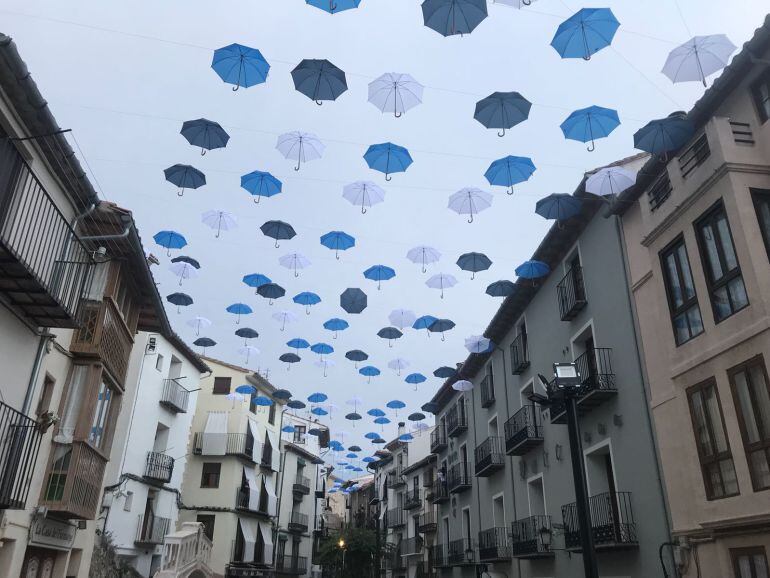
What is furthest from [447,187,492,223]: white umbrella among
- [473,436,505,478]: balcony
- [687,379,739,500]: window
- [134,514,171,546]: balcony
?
[134,514,171,546]: balcony

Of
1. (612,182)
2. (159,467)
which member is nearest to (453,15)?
(612,182)

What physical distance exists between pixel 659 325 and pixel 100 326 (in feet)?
36.4

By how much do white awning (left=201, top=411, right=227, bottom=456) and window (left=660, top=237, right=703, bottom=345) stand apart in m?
28.9

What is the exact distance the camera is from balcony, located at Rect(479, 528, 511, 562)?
2101 cm

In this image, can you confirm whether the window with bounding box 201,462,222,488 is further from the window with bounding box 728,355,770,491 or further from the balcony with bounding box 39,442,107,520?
the window with bounding box 728,355,770,491

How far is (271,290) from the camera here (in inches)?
720

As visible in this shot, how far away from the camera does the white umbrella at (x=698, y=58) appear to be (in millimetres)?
10266

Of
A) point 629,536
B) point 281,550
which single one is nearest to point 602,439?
point 629,536

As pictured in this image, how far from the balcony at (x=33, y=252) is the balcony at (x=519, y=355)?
560 inches

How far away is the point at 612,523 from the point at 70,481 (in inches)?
426

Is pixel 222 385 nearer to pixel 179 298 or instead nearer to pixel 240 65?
pixel 179 298

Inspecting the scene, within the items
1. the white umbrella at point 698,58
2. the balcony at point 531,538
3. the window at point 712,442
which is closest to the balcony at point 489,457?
the balcony at point 531,538

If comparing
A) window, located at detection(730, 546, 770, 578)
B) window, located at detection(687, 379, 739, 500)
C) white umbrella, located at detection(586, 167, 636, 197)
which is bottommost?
window, located at detection(730, 546, 770, 578)

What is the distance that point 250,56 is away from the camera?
432 inches
